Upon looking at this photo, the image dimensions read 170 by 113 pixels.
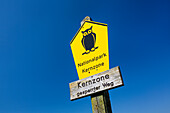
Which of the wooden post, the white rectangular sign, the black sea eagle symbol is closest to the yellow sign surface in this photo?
the black sea eagle symbol

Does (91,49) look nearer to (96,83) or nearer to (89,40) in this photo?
(89,40)

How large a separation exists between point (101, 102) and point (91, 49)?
888mm

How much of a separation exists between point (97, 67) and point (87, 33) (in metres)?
0.67

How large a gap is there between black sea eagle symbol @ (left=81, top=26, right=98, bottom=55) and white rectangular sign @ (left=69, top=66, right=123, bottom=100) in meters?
0.49

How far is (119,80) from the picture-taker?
1.77 m

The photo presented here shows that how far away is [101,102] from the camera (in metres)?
1.87

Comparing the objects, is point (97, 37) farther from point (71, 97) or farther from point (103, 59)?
point (71, 97)

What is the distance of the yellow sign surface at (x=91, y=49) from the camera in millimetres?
2054

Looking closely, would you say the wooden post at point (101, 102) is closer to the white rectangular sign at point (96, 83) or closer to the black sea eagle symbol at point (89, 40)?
the white rectangular sign at point (96, 83)

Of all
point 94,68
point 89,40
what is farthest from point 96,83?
point 89,40

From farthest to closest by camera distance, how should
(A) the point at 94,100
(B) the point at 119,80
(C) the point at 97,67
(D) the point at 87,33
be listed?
1. (D) the point at 87,33
2. (C) the point at 97,67
3. (A) the point at 94,100
4. (B) the point at 119,80

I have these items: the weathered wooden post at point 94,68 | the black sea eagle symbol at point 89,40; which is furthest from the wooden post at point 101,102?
the black sea eagle symbol at point 89,40

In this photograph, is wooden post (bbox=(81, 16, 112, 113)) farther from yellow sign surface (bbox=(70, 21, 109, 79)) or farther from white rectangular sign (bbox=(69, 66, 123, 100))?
yellow sign surface (bbox=(70, 21, 109, 79))

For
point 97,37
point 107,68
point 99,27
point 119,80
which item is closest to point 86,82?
point 107,68
